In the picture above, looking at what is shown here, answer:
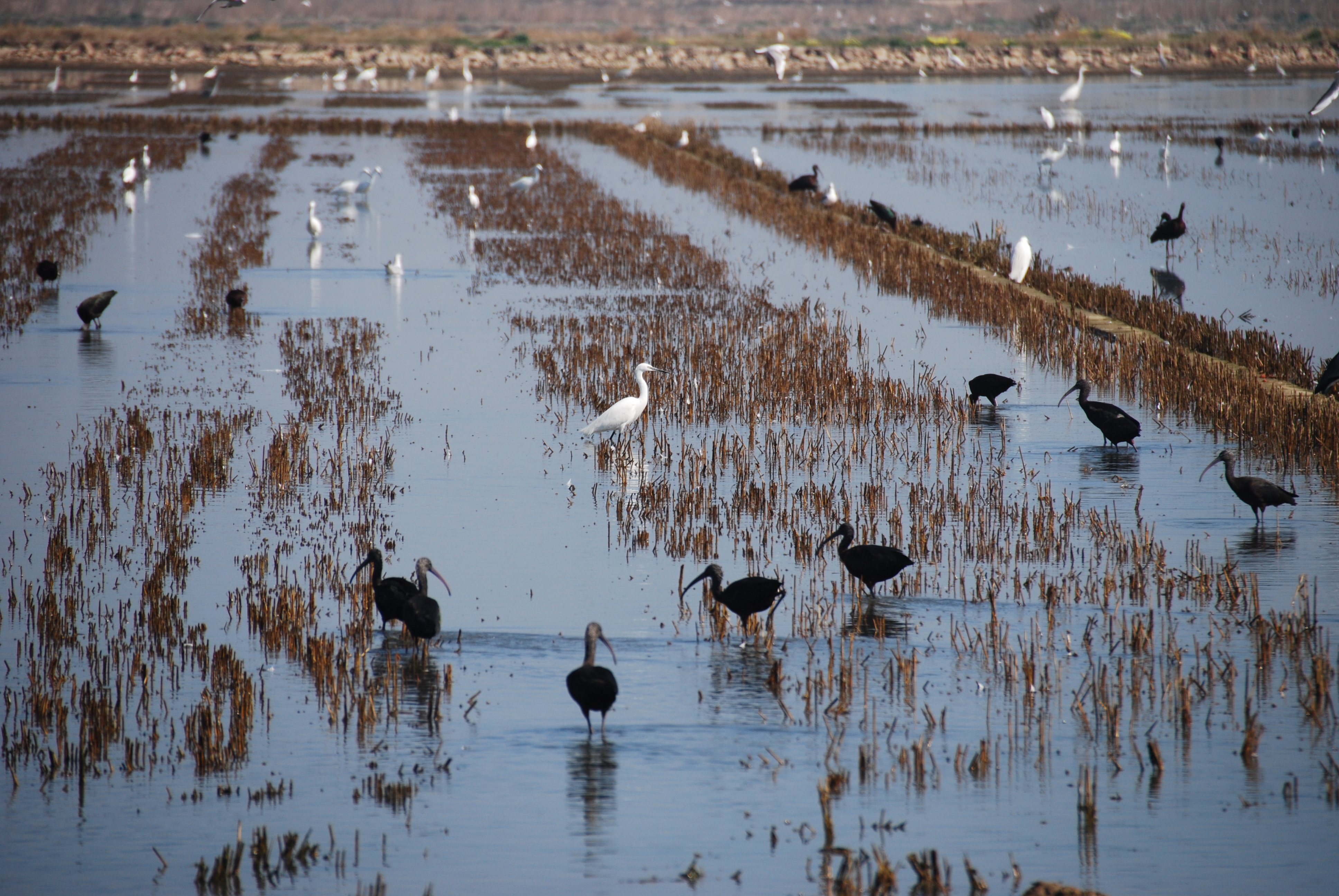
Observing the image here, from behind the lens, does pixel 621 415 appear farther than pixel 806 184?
No

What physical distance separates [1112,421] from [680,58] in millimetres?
96907

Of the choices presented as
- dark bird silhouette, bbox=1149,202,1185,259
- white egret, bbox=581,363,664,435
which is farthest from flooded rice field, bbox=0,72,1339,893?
dark bird silhouette, bbox=1149,202,1185,259

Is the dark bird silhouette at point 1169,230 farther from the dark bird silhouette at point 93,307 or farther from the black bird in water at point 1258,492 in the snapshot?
the dark bird silhouette at point 93,307

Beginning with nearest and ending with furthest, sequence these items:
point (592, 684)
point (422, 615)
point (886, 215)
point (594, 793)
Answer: point (594, 793), point (592, 684), point (422, 615), point (886, 215)

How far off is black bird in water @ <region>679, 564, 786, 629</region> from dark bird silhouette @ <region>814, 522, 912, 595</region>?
0.60 meters

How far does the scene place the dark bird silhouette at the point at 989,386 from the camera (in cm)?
1253

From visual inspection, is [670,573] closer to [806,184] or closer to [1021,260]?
[1021,260]

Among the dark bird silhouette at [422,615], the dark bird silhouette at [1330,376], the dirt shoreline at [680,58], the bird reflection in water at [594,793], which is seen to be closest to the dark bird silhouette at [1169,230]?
the dark bird silhouette at [1330,376]

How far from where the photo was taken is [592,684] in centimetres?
617

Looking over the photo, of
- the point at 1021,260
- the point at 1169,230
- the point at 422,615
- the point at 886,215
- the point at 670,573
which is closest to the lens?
the point at 422,615

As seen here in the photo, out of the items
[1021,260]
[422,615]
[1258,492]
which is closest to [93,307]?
[422,615]

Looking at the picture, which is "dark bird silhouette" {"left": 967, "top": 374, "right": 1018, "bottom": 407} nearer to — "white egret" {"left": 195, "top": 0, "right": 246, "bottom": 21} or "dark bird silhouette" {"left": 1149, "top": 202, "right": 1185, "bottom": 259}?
"white egret" {"left": 195, "top": 0, "right": 246, "bottom": 21}

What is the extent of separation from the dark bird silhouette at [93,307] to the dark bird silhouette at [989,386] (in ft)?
34.5

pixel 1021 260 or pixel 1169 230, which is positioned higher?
pixel 1169 230
